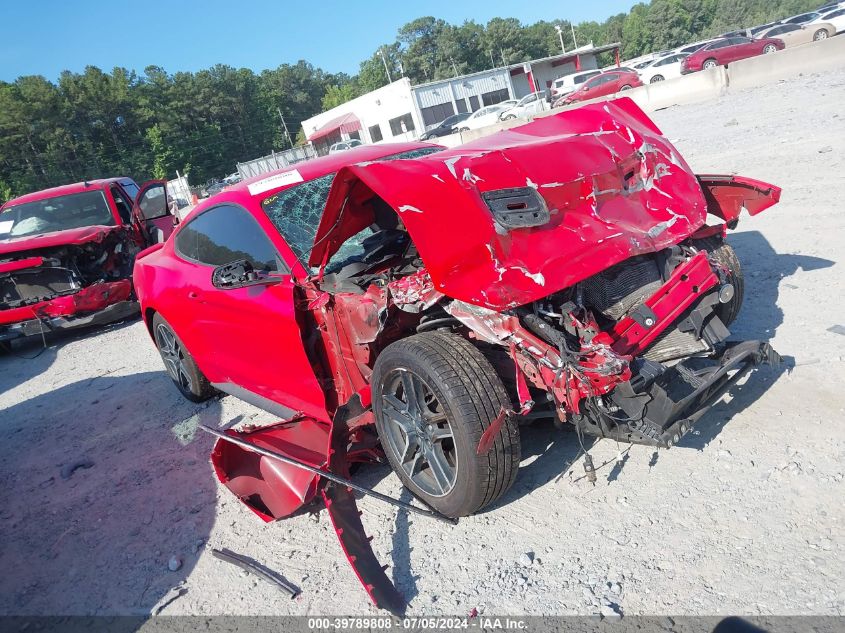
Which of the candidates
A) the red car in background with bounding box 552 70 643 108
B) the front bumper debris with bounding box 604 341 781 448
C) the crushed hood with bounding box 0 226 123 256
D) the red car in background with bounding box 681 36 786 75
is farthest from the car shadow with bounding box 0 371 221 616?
the red car in background with bounding box 681 36 786 75

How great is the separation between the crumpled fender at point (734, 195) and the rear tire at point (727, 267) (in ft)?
0.52

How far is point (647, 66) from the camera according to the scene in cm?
3152

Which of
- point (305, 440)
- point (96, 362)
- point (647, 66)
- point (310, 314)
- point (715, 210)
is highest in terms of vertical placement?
point (310, 314)

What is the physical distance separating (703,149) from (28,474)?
1010cm

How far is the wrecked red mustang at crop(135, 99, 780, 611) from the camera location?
8.35 ft

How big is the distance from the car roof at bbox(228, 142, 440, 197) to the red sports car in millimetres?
3873

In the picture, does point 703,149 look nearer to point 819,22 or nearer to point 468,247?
point 468,247

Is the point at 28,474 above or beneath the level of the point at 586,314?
beneath

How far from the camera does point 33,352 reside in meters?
8.60

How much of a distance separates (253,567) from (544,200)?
2.24m

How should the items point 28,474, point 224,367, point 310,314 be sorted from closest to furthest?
point 310,314
point 224,367
point 28,474

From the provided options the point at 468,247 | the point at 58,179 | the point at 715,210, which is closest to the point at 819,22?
the point at 715,210

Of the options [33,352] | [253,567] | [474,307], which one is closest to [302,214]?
[474,307]

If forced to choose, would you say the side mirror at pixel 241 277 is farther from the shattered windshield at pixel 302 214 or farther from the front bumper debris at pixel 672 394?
the front bumper debris at pixel 672 394
